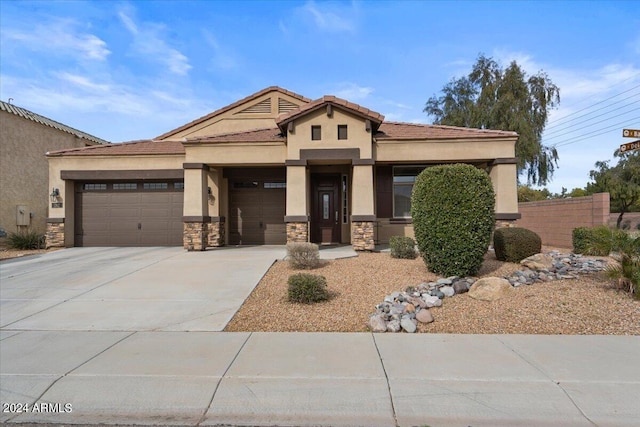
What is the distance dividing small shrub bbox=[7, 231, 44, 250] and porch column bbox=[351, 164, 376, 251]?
13.0 metres

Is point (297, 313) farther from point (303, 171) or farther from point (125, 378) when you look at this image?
point (303, 171)

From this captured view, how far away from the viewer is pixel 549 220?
1677cm

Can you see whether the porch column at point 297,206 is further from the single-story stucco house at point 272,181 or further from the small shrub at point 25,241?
the small shrub at point 25,241

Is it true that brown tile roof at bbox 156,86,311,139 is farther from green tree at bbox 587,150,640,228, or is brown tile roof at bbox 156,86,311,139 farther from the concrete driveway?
green tree at bbox 587,150,640,228

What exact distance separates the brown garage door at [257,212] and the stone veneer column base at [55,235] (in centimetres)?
659

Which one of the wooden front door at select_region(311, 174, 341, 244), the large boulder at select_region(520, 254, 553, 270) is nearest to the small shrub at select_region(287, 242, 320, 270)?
the large boulder at select_region(520, 254, 553, 270)

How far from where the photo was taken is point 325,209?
1631 cm

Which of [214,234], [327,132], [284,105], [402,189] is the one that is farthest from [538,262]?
[284,105]

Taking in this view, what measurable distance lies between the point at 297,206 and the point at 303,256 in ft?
12.3

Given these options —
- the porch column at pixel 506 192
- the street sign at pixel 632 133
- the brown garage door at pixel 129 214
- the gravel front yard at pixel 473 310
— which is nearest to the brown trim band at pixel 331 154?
the porch column at pixel 506 192

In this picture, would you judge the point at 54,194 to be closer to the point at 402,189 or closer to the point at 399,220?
the point at 399,220

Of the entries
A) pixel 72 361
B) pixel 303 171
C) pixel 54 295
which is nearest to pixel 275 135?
pixel 303 171

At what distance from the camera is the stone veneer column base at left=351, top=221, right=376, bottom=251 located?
43.4 feet

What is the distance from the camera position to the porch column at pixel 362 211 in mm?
13258
